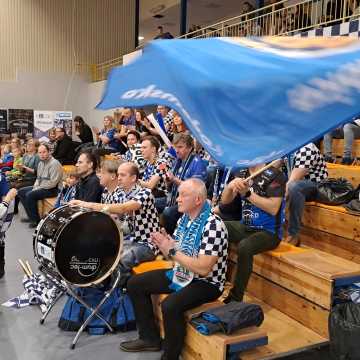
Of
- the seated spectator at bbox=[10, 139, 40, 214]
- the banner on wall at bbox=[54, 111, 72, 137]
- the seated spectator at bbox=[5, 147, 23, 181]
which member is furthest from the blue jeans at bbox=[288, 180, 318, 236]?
the banner on wall at bbox=[54, 111, 72, 137]

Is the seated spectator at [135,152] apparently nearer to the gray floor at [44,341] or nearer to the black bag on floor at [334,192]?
the black bag on floor at [334,192]

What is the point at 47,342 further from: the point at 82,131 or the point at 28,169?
the point at 82,131

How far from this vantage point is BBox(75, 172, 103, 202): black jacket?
4.84 metres

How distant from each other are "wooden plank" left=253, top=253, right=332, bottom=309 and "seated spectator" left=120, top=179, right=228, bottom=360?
0.60m

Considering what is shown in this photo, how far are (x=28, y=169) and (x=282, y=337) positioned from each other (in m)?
6.49

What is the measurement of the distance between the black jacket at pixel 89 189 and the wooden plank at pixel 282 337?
214 centimetres

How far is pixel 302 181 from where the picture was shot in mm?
4504

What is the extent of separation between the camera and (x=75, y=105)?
627 inches

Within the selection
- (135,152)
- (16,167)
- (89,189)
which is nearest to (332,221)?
(89,189)

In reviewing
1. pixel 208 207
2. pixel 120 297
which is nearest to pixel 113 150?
pixel 120 297

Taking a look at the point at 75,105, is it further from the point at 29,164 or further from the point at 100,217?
the point at 100,217

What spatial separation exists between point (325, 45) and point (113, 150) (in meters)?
6.86

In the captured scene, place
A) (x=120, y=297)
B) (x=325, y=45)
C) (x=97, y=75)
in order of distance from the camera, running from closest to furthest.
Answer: (x=325, y=45) < (x=120, y=297) < (x=97, y=75)

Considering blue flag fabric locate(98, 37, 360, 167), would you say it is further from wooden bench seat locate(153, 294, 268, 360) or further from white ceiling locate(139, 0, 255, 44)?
white ceiling locate(139, 0, 255, 44)
